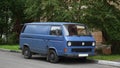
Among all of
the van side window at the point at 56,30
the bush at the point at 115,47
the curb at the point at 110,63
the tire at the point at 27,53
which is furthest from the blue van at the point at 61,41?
the bush at the point at 115,47

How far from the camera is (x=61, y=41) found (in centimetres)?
1634

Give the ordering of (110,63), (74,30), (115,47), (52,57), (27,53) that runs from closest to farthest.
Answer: (110,63), (52,57), (74,30), (27,53), (115,47)

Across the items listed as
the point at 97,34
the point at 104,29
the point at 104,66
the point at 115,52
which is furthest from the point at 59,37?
the point at 97,34

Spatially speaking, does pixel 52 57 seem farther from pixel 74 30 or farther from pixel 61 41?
pixel 74 30

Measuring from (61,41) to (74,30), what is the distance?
107cm

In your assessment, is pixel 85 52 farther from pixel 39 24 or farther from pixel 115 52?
pixel 115 52

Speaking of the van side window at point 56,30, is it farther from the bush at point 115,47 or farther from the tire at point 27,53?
the bush at point 115,47

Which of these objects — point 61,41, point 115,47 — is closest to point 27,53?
point 61,41

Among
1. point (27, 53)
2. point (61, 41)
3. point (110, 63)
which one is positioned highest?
point (61, 41)

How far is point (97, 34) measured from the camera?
27.7m

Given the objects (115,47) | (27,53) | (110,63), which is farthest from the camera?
(115,47)

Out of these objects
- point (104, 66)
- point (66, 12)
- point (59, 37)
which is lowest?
point (104, 66)

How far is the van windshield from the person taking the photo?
16.7 m

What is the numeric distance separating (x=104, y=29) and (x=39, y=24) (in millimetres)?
3868
